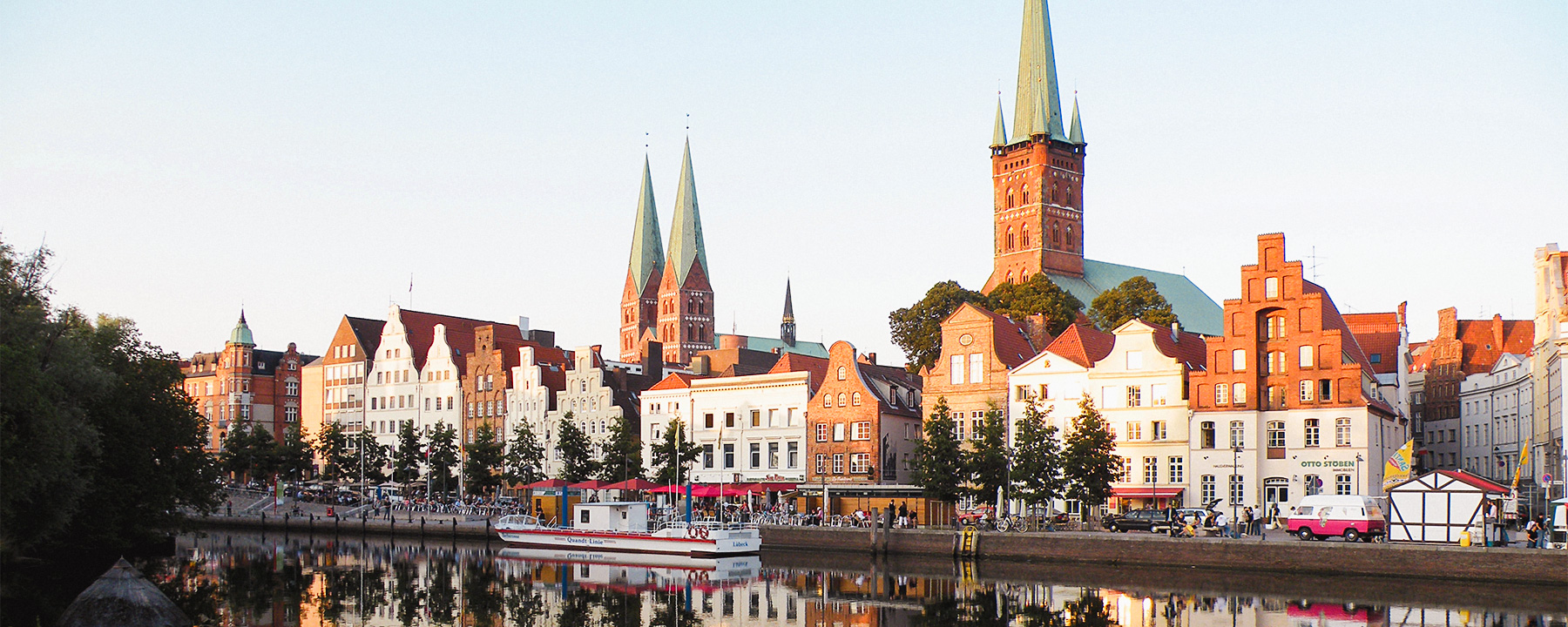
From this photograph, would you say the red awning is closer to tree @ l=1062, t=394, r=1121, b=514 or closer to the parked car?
tree @ l=1062, t=394, r=1121, b=514

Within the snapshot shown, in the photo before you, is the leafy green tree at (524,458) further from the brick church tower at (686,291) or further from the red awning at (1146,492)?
the brick church tower at (686,291)

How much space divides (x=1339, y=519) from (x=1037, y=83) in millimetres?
98982

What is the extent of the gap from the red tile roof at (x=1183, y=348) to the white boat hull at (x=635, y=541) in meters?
23.5

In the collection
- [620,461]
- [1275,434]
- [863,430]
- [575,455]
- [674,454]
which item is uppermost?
[1275,434]

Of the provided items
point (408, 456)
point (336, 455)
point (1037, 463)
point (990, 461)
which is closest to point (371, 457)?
point (336, 455)


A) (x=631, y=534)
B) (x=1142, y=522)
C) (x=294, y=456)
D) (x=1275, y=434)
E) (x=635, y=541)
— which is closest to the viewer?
(x=1142, y=522)

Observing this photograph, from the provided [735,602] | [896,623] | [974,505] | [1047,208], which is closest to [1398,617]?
[896,623]

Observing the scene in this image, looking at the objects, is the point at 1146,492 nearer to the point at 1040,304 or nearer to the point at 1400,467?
the point at 1400,467

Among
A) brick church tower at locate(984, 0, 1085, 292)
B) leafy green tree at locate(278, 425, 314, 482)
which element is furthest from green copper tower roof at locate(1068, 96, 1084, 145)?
leafy green tree at locate(278, 425, 314, 482)

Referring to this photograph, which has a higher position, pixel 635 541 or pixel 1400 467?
pixel 1400 467

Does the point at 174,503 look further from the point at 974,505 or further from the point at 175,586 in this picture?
the point at 974,505

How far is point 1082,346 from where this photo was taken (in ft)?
263

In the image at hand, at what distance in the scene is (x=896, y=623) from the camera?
140ft

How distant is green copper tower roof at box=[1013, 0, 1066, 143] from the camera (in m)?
151
